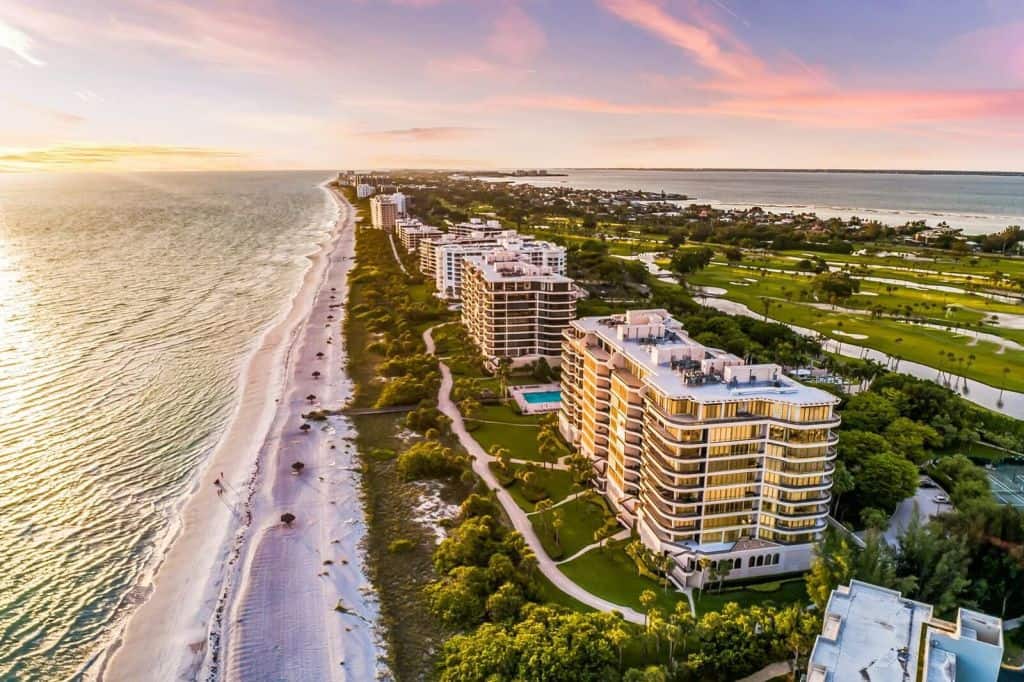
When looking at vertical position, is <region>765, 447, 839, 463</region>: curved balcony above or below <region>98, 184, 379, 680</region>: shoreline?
above

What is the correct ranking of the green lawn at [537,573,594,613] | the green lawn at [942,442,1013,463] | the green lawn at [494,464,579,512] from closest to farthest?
the green lawn at [537,573,594,613], the green lawn at [494,464,579,512], the green lawn at [942,442,1013,463]

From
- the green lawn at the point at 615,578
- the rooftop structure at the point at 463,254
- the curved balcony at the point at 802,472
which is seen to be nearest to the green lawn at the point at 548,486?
the green lawn at the point at 615,578

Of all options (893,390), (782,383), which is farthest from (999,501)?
(782,383)

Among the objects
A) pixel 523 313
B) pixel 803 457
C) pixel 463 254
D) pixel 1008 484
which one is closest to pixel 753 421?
pixel 803 457

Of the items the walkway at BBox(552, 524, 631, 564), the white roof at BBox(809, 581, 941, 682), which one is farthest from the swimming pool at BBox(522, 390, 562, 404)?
the white roof at BBox(809, 581, 941, 682)

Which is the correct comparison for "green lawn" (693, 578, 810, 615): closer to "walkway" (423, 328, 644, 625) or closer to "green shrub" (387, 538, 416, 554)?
"walkway" (423, 328, 644, 625)
